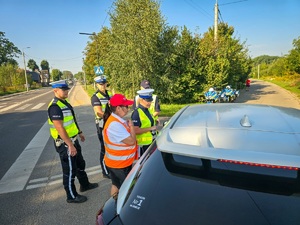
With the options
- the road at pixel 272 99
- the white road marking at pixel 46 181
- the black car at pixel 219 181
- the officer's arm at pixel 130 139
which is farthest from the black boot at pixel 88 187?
the road at pixel 272 99

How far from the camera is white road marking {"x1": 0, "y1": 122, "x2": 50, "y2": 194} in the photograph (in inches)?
164

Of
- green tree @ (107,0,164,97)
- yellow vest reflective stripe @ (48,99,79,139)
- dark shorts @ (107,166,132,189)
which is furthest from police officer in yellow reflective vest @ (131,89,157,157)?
green tree @ (107,0,164,97)

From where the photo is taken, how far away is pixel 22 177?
4.54 m

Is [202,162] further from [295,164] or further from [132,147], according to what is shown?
[132,147]

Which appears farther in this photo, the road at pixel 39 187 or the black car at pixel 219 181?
the road at pixel 39 187

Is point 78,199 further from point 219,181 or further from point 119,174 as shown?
point 219,181

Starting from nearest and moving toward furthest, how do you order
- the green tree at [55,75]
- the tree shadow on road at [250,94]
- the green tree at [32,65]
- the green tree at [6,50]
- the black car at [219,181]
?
the black car at [219,181]
the tree shadow on road at [250,94]
the green tree at [6,50]
the green tree at [55,75]
the green tree at [32,65]

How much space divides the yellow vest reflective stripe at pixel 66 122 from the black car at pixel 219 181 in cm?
208

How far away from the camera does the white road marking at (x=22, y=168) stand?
4.18m

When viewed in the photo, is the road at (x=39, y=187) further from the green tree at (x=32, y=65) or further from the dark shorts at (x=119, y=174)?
the green tree at (x=32, y=65)

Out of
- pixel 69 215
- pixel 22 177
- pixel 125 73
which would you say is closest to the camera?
pixel 69 215

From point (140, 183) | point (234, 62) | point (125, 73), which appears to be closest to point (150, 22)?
point (125, 73)

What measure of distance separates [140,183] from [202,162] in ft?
1.48

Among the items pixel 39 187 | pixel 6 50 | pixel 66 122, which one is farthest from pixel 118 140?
pixel 6 50
